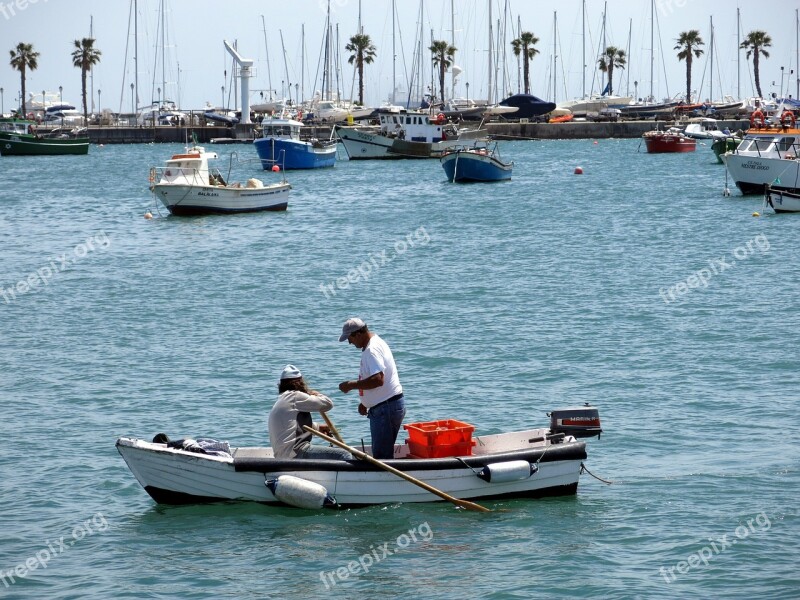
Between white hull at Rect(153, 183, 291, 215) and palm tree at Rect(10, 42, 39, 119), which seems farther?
palm tree at Rect(10, 42, 39, 119)

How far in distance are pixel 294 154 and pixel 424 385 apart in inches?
2365

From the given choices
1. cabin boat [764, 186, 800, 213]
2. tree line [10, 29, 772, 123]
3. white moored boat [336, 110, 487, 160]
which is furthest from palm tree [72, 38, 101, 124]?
cabin boat [764, 186, 800, 213]

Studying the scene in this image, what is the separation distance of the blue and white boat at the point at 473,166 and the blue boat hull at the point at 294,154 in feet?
42.7

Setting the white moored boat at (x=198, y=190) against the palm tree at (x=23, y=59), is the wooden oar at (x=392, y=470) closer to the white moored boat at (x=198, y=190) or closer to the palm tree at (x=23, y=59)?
the white moored boat at (x=198, y=190)

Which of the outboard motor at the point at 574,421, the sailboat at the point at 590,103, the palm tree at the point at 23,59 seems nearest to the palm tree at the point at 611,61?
the sailboat at the point at 590,103

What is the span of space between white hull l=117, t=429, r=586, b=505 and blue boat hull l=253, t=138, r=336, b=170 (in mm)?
60761

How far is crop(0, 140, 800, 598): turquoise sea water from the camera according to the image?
1185 cm

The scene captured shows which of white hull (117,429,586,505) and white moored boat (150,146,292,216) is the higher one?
white moored boat (150,146,292,216)

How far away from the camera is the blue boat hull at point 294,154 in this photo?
76.1 metres

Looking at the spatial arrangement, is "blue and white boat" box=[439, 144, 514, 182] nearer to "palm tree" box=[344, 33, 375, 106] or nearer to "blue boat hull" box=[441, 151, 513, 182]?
"blue boat hull" box=[441, 151, 513, 182]

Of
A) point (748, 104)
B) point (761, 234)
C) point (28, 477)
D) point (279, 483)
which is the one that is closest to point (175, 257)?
point (761, 234)

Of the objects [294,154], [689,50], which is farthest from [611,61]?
[294,154]

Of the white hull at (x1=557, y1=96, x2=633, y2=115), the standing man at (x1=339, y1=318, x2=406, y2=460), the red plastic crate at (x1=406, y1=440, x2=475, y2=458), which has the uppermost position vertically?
the white hull at (x1=557, y1=96, x2=633, y2=115)

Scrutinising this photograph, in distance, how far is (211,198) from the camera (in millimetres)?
45625
